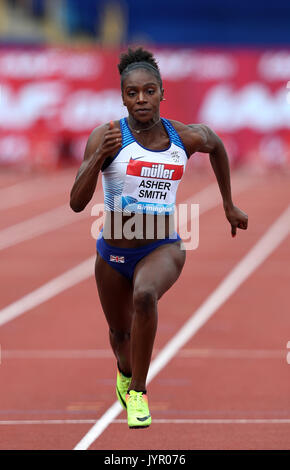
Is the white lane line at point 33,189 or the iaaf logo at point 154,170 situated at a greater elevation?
the iaaf logo at point 154,170

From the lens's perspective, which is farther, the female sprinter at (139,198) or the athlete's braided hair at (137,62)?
the athlete's braided hair at (137,62)

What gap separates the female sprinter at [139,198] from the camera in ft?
18.0

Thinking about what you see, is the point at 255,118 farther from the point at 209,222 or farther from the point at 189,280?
the point at 189,280

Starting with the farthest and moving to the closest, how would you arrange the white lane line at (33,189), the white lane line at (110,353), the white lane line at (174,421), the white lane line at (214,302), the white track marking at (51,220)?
1. the white lane line at (33,189)
2. the white track marking at (51,220)
3. the white lane line at (110,353)
4. the white lane line at (214,302)
5. the white lane line at (174,421)

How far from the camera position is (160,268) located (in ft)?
18.6

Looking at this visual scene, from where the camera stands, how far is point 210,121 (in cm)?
2480

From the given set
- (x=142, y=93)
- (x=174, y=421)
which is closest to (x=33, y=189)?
(x=174, y=421)

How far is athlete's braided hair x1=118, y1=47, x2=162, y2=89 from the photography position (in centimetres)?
561

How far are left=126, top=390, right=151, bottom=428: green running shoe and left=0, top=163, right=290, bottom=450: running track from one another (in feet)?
3.27

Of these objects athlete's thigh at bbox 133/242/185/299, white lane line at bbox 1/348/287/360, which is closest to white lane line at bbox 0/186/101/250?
white lane line at bbox 1/348/287/360

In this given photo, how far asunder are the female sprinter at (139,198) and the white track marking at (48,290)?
4.84 metres

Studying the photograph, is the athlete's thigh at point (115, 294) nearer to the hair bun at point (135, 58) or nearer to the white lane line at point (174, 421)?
the hair bun at point (135, 58)

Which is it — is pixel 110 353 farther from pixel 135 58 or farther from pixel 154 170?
pixel 135 58

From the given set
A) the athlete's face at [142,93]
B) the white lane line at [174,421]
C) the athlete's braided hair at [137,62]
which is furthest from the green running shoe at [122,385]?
the athlete's braided hair at [137,62]
